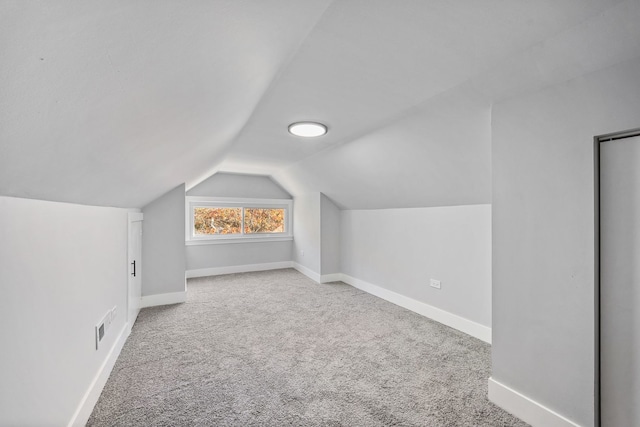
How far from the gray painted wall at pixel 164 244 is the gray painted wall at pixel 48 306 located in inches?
74.1

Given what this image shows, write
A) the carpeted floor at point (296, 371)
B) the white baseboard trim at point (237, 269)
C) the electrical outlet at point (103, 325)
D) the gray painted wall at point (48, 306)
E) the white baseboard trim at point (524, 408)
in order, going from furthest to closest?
the white baseboard trim at point (237, 269) → the electrical outlet at point (103, 325) → the carpeted floor at point (296, 371) → the white baseboard trim at point (524, 408) → the gray painted wall at point (48, 306)

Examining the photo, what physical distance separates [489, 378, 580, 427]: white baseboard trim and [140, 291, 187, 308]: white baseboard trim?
3.86 m

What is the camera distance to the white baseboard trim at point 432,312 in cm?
288

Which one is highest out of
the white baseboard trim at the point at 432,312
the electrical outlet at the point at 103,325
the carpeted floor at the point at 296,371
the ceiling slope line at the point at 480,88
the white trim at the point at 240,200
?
the ceiling slope line at the point at 480,88

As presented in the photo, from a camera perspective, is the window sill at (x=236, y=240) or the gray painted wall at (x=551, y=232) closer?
the gray painted wall at (x=551, y=232)

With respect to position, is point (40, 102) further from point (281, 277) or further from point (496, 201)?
point (281, 277)

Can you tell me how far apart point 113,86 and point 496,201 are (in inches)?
83.0

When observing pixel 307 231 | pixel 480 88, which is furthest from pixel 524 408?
pixel 307 231

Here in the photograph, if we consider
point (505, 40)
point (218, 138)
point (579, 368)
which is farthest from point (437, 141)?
point (218, 138)

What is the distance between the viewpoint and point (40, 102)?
2.02 feet

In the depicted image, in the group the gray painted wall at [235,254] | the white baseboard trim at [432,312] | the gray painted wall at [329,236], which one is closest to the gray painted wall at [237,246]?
the gray painted wall at [235,254]

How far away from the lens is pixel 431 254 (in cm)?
349

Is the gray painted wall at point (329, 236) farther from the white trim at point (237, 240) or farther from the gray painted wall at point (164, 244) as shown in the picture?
the gray painted wall at point (164, 244)

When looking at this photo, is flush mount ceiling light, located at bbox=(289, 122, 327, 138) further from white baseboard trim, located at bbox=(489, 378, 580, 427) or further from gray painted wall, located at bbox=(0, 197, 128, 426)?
white baseboard trim, located at bbox=(489, 378, 580, 427)
